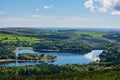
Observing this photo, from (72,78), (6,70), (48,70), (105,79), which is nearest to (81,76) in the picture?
(72,78)

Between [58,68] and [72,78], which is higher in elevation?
[72,78]

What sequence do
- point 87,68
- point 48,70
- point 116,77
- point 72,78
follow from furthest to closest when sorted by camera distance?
point 87,68
point 48,70
point 72,78
point 116,77

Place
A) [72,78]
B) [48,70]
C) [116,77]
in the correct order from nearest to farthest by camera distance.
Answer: [116,77]
[72,78]
[48,70]

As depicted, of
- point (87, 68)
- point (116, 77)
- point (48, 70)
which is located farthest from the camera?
point (87, 68)

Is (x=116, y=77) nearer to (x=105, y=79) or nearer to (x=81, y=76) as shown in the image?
(x=105, y=79)

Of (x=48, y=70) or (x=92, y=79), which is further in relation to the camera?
(x=48, y=70)

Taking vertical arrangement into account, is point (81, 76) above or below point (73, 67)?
above

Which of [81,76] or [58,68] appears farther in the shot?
[58,68]

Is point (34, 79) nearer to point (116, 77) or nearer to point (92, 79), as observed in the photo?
point (92, 79)

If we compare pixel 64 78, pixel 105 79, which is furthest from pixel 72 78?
pixel 105 79
